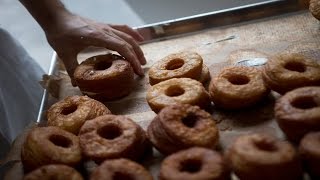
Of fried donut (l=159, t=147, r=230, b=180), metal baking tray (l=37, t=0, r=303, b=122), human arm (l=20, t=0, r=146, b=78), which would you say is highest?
human arm (l=20, t=0, r=146, b=78)

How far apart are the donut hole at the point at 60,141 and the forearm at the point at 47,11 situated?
1.74 feet

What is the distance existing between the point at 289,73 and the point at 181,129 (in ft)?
1.40

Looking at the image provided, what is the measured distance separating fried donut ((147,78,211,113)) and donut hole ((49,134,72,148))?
0.30m

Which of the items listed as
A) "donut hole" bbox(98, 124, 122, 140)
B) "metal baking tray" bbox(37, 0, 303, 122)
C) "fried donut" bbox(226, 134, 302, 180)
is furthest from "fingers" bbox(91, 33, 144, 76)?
"fried donut" bbox(226, 134, 302, 180)

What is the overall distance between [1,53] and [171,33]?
74 centimetres

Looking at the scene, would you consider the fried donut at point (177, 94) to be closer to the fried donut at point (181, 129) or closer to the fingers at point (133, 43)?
the fried donut at point (181, 129)

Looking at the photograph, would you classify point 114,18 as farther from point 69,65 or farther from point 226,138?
point 226,138

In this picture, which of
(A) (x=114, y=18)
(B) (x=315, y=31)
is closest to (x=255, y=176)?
(B) (x=315, y=31)

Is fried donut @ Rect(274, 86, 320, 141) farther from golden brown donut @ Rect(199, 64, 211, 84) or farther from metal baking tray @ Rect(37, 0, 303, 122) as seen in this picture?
metal baking tray @ Rect(37, 0, 303, 122)

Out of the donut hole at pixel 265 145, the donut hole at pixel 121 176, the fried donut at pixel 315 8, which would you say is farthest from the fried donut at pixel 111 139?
the fried donut at pixel 315 8

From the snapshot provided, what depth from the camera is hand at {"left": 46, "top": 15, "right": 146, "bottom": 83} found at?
1779 mm

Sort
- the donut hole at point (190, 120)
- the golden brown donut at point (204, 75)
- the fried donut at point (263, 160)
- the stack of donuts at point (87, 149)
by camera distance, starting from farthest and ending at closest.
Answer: the golden brown donut at point (204, 75) < the donut hole at point (190, 120) < the stack of donuts at point (87, 149) < the fried donut at point (263, 160)

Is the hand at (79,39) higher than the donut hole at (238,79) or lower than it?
higher

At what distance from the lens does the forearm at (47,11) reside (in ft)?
5.88
